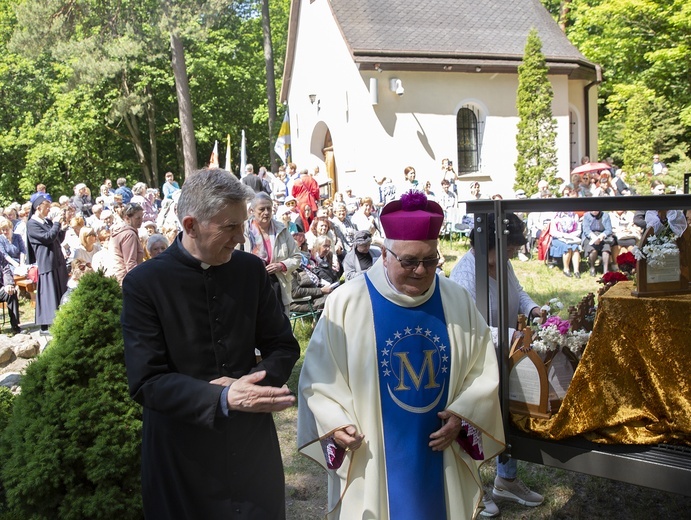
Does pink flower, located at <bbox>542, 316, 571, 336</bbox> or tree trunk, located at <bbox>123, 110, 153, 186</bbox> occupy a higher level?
tree trunk, located at <bbox>123, 110, 153, 186</bbox>

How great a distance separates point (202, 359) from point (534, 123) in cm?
1955

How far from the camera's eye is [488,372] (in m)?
3.17

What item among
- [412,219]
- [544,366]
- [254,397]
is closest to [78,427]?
[254,397]

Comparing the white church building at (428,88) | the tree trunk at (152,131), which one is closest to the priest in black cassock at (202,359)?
the white church building at (428,88)

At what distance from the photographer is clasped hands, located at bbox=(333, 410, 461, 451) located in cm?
292

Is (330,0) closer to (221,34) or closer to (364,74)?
(364,74)

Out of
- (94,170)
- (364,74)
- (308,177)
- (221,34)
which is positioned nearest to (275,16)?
(221,34)

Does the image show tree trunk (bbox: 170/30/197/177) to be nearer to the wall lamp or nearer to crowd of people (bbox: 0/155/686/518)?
the wall lamp

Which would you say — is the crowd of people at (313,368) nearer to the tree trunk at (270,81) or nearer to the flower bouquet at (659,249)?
the flower bouquet at (659,249)

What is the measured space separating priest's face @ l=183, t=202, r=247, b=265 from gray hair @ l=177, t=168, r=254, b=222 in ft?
0.07

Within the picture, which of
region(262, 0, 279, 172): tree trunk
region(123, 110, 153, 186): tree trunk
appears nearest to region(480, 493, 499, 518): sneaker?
region(262, 0, 279, 172): tree trunk

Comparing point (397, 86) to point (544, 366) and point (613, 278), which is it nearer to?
point (613, 278)

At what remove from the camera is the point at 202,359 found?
Answer: 2.62 metres

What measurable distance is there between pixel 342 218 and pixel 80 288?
34.8 feet
